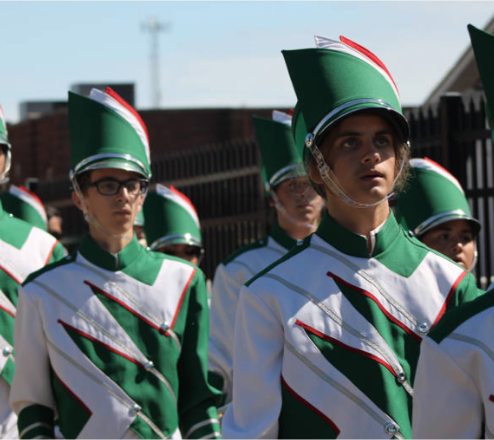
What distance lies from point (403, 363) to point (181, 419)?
164 cm

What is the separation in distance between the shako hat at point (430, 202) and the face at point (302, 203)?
3.96ft

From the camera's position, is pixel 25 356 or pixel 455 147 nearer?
pixel 25 356

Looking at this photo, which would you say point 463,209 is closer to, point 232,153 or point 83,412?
point 83,412

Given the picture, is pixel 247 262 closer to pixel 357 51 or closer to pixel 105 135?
pixel 105 135

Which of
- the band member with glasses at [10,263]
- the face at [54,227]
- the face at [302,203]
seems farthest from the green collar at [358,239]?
the face at [54,227]

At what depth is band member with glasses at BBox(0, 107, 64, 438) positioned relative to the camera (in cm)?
631

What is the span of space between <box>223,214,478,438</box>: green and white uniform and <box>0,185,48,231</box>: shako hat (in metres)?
6.27

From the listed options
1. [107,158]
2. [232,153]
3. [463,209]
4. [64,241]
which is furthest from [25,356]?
[64,241]

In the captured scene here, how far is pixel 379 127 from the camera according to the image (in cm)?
394

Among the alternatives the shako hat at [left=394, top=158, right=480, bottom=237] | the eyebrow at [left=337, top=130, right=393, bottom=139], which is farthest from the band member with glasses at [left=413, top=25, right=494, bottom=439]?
the shako hat at [left=394, top=158, right=480, bottom=237]

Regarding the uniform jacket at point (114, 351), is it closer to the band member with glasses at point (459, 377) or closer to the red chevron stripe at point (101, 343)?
the red chevron stripe at point (101, 343)

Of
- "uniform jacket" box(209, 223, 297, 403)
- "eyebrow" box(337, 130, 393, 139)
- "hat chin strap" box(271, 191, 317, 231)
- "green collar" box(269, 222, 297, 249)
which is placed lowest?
"uniform jacket" box(209, 223, 297, 403)

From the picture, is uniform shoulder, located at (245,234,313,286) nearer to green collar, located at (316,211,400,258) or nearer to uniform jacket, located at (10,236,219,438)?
green collar, located at (316,211,400,258)

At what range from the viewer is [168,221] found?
28.6 ft
